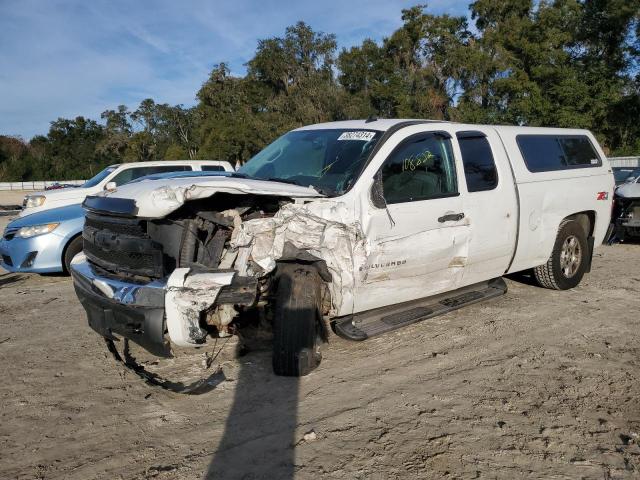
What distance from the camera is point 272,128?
4328 cm

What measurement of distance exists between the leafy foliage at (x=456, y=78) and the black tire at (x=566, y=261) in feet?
92.5

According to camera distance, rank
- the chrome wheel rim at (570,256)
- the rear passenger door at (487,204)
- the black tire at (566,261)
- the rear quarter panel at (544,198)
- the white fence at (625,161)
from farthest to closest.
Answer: the white fence at (625,161), the chrome wheel rim at (570,256), the black tire at (566,261), the rear quarter panel at (544,198), the rear passenger door at (487,204)

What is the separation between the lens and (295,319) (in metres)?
3.72

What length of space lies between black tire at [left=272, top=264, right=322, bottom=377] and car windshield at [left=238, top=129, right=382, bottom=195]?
0.74 meters

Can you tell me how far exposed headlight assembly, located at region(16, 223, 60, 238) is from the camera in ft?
23.0

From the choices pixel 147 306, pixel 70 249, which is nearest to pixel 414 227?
pixel 147 306

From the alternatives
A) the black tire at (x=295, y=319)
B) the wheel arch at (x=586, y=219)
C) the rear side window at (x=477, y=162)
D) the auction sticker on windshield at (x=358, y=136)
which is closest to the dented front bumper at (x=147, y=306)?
the black tire at (x=295, y=319)

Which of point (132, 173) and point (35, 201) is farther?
point (132, 173)

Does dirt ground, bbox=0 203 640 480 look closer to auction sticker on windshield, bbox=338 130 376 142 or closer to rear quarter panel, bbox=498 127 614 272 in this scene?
rear quarter panel, bbox=498 127 614 272

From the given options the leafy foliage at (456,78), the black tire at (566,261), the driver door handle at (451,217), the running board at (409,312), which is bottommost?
the running board at (409,312)

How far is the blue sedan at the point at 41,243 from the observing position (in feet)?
22.9

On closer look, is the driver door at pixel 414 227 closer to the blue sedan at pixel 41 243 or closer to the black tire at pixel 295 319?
the black tire at pixel 295 319

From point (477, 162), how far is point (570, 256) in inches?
83.8

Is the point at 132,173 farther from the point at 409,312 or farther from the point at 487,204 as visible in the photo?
the point at 487,204
